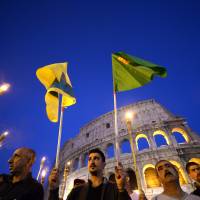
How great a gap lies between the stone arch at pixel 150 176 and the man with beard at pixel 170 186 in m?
14.8

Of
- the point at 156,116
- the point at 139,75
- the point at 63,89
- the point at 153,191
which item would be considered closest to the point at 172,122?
the point at 156,116

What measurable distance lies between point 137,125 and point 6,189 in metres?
19.4

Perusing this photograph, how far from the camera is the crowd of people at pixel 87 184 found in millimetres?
2438

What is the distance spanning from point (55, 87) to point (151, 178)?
16.4 m

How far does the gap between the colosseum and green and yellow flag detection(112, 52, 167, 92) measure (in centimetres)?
1066

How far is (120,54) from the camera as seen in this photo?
219 inches

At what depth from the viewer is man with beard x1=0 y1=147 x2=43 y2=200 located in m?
2.56

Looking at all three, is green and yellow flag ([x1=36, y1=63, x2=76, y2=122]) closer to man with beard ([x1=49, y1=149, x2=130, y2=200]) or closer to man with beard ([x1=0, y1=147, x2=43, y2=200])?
man with beard ([x1=0, y1=147, x2=43, y2=200])

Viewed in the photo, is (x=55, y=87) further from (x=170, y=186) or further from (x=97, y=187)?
(x=170, y=186)

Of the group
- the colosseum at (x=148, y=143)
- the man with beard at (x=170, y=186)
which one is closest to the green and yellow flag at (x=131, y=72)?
the man with beard at (x=170, y=186)

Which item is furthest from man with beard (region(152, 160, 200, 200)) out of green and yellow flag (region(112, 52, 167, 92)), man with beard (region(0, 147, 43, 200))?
green and yellow flag (region(112, 52, 167, 92))

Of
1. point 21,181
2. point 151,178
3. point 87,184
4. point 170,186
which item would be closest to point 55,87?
point 21,181

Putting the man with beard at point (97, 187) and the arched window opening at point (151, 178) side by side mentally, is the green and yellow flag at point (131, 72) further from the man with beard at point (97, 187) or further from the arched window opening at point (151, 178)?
the arched window opening at point (151, 178)

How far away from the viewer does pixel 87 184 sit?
2.95m
